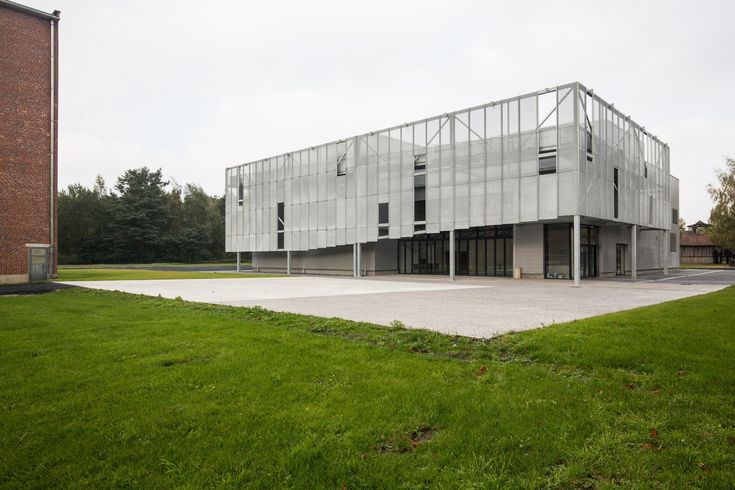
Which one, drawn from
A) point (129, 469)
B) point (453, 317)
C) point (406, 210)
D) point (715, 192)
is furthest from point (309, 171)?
point (715, 192)

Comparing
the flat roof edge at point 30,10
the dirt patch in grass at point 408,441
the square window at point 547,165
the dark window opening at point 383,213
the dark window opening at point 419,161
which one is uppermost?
the flat roof edge at point 30,10

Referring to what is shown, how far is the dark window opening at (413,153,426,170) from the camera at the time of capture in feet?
112

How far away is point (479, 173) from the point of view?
30.5m

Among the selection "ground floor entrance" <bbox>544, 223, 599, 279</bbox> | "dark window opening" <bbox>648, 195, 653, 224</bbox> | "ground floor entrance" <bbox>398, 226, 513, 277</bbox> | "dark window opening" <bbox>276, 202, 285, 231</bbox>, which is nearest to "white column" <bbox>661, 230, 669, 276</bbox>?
"dark window opening" <bbox>648, 195, 653, 224</bbox>

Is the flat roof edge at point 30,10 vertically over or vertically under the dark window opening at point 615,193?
over

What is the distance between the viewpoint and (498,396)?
5.18 m

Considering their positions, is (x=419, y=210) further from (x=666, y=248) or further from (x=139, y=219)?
(x=139, y=219)

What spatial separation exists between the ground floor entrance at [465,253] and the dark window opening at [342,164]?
851cm

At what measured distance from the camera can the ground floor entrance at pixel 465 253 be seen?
34844 millimetres

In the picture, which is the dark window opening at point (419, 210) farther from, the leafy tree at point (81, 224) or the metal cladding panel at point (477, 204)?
the leafy tree at point (81, 224)

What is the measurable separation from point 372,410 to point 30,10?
1384 inches

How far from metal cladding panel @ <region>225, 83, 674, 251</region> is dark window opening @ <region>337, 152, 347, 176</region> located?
6.6 inches

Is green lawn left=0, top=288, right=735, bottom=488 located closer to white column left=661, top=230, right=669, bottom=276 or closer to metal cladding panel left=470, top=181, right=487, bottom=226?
metal cladding panel left=470, top=181, right=487, bottom=226

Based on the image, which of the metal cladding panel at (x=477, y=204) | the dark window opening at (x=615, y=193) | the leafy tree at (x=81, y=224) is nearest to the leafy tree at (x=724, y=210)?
the dark window opening at (x=615, y=193)
